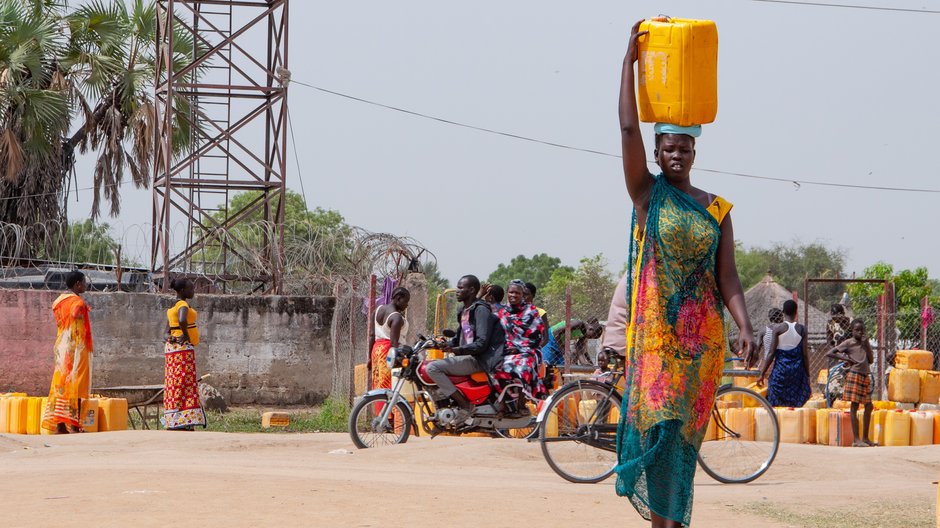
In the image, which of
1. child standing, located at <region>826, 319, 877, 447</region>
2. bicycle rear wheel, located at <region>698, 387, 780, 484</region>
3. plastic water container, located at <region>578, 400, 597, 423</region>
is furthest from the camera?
child standing, located at <region>826, 319, 877, 447</region>

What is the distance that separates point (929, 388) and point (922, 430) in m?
7.43

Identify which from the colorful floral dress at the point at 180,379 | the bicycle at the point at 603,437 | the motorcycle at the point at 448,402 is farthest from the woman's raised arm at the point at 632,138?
the colorful floral dress at the point at 180,379

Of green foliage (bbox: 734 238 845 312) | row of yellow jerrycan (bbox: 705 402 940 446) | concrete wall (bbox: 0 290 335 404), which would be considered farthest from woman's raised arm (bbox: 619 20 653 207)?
green foliage (bbox: 734 238 845 312)

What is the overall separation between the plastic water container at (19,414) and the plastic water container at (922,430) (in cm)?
929

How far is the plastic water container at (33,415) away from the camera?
12.9m

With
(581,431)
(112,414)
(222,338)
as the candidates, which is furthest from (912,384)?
(112,414)

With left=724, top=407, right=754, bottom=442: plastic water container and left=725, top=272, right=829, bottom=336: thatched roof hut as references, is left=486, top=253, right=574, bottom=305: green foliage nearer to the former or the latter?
left=725, top=272, right=829, bottom=336: thatched roof hut

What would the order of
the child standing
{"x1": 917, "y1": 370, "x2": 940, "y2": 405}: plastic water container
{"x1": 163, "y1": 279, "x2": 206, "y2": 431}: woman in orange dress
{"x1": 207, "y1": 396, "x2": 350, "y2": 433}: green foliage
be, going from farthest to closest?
{"x1": 917, "y1": 370, "x2": 940, "y2": 405}: plastic water container, {"x1": 207, "y1": 396, "x2": 350, "y2": 433}: green foliage, {"x1": 163, "y1": 279, "x2": 206, "y2": 431}: woman in orange dress, the child standing

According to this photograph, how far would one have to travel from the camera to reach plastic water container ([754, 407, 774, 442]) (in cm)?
924

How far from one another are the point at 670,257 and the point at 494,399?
618 cm

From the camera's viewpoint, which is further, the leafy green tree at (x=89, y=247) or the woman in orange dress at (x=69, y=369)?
the leafy green tree at (x=89, y=247)

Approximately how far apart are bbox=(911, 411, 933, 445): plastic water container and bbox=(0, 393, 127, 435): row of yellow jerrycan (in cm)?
828

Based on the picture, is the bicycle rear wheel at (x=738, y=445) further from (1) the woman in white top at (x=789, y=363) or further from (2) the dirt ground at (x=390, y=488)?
(1) the woman in white top at (x=789, y=363)

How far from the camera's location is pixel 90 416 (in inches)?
506
